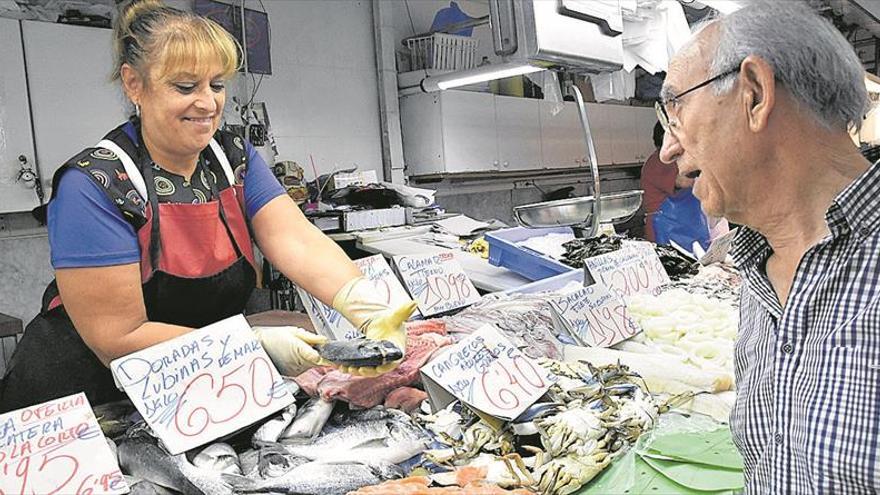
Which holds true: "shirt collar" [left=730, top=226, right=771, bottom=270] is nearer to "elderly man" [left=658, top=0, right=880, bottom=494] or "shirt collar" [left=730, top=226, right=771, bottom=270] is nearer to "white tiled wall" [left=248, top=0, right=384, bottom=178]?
"elderly man" [left=658, top=0, right=880, bottom=494]

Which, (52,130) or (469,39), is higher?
(469,39)

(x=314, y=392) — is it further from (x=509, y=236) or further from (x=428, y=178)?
(x=428, y=178)

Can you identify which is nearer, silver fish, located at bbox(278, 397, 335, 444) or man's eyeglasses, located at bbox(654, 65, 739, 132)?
man's eyeglasses, located at bbox(654, 65, 739, 132)

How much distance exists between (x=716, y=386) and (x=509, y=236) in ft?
6.75

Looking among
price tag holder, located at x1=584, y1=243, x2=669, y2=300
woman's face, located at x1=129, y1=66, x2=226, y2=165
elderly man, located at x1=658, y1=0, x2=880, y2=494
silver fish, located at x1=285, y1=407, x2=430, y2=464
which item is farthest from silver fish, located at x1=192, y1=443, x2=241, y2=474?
price tag holder, located at x1=584, y1=243, x2=669, y2=300

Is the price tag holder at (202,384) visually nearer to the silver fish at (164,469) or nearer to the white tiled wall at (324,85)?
the silver fish at (164,469)

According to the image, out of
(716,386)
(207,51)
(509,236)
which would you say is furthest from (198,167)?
(509,236)

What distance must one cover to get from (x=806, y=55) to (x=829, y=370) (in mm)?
500

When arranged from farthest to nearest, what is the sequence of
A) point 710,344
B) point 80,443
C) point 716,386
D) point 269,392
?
point 710,344, point 716,386, point 269,392, point 80,443

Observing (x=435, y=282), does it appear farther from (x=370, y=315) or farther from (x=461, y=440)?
(x=461, y=440)

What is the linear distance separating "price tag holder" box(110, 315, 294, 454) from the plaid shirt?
100 centimetres

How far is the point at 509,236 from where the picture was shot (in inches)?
152

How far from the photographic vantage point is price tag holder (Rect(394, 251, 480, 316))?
8.41ft

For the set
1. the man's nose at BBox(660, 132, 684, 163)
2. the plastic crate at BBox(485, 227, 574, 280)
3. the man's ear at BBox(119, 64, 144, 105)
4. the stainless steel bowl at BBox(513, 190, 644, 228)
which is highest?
the man's ear at BBox(119, 64, 144, 105)
